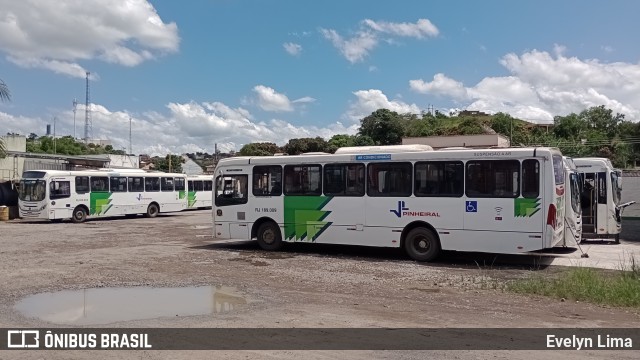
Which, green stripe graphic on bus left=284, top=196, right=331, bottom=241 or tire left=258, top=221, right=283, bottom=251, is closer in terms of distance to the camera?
green stripe graphic on bus left=284, top=196, right=331, bottom=241

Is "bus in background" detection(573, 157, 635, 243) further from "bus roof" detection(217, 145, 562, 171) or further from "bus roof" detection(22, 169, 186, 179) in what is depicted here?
"bus roof" detection(22, 169, 186, 179)

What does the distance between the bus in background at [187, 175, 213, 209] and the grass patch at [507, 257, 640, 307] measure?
31342 millimetres

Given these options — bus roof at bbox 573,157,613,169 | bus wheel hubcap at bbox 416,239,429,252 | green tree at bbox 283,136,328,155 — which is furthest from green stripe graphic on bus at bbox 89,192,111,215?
green tree at bbox 283,136,328,155

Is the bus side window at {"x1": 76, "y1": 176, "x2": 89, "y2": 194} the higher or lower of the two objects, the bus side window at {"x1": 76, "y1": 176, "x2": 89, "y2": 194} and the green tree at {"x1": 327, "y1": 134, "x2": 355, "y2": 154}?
the lower

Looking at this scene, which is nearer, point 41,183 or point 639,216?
point 41,183

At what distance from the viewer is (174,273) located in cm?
1258

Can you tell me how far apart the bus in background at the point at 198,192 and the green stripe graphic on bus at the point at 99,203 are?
8366mm

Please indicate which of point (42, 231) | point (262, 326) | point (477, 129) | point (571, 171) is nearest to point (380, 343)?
point (262, 326)

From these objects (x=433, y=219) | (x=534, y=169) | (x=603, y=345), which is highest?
(x=534, y=169)

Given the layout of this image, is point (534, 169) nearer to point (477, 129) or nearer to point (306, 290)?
point (306, 290)

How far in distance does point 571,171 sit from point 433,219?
430 centimetres

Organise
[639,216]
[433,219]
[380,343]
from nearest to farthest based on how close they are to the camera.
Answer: [380,343] → [433,219] → [639,216]

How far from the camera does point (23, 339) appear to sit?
701cm

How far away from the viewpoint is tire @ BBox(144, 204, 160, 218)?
34688 millimetres
